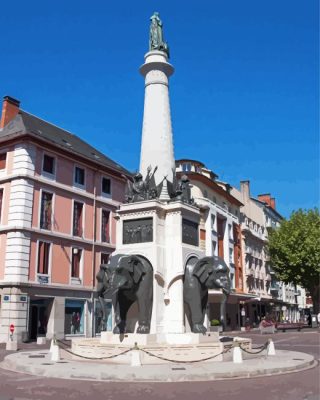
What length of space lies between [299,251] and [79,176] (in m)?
25.7

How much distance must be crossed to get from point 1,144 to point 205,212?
75.3 feet

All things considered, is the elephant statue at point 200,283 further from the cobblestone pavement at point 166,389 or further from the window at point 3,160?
the window at point 3,160

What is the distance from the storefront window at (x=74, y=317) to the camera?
31.7 meters

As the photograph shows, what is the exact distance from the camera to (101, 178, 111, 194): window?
124ft

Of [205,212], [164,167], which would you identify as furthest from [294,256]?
[164,167]

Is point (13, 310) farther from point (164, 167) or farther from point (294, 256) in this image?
point (294, 256)

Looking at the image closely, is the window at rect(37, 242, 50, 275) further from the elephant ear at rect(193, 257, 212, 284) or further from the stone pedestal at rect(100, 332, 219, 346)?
the elephant ear at rect(193, 257, 212, 284)

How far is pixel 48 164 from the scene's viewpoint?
3253 centimetres

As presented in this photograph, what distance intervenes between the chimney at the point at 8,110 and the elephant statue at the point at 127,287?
22277 millimetres

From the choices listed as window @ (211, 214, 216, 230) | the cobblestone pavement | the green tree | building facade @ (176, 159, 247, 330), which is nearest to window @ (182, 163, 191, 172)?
building facade @ (176, 159, 247, 330)

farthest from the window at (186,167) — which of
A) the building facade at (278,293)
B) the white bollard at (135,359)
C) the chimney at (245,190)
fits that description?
the white bollard at (135,359)

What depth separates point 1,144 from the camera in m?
31.6

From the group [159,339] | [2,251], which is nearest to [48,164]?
[2,251]

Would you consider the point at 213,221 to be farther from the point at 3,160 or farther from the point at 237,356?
the point at 237,356
